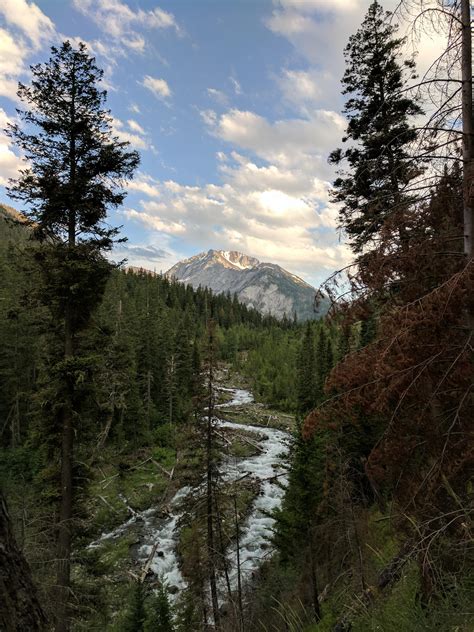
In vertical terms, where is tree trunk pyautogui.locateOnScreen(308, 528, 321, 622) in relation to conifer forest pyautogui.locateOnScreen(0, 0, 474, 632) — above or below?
below

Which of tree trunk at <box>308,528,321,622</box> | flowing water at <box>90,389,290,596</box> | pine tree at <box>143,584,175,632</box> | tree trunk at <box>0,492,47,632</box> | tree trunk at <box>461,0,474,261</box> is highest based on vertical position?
tree trunk at <box>461,0,474,261</box>

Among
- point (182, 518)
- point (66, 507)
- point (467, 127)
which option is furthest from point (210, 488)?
point (467, 127)

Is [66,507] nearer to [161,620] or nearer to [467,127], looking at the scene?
[161,620]

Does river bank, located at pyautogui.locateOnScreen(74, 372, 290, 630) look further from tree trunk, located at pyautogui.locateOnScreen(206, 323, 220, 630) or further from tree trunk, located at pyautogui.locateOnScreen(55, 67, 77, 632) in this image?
tree trunk, located at pyautogui.locateOnScreen(55, 67, 77, 632)

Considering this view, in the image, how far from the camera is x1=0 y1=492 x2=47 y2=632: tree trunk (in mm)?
3160

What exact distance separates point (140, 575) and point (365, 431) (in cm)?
1397

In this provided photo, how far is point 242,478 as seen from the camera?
27.5 meters

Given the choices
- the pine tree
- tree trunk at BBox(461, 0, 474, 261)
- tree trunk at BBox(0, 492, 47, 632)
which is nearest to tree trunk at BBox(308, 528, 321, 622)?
the pine tree

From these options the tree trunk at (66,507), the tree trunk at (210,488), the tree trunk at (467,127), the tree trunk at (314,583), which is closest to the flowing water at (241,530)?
the tree trunk at (210,488)

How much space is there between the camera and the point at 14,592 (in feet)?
10.7

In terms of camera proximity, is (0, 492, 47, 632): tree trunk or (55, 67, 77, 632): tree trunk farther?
(55, 67, 77, 632): tree trunk

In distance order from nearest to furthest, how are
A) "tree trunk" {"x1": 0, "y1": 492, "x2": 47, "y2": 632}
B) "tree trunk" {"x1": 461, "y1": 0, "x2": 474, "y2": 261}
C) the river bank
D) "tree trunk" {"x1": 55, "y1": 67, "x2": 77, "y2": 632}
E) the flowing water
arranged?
"tree trunk" {"x1": 0, "y1": 492, "x2": 47, "y2": 632}
"tree trunk" {"x1": 461, "y1": 0, "x2": 474, "y2": 261}
"tree trunk" {"x1": 55, "y1": 67, "x2": 77, "y2": 632}
the river bank
the flowing water

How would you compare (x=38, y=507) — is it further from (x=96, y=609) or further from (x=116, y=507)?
(x=116, y=507)

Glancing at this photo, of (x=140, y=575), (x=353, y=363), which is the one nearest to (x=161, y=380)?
(x=140, y=575)
